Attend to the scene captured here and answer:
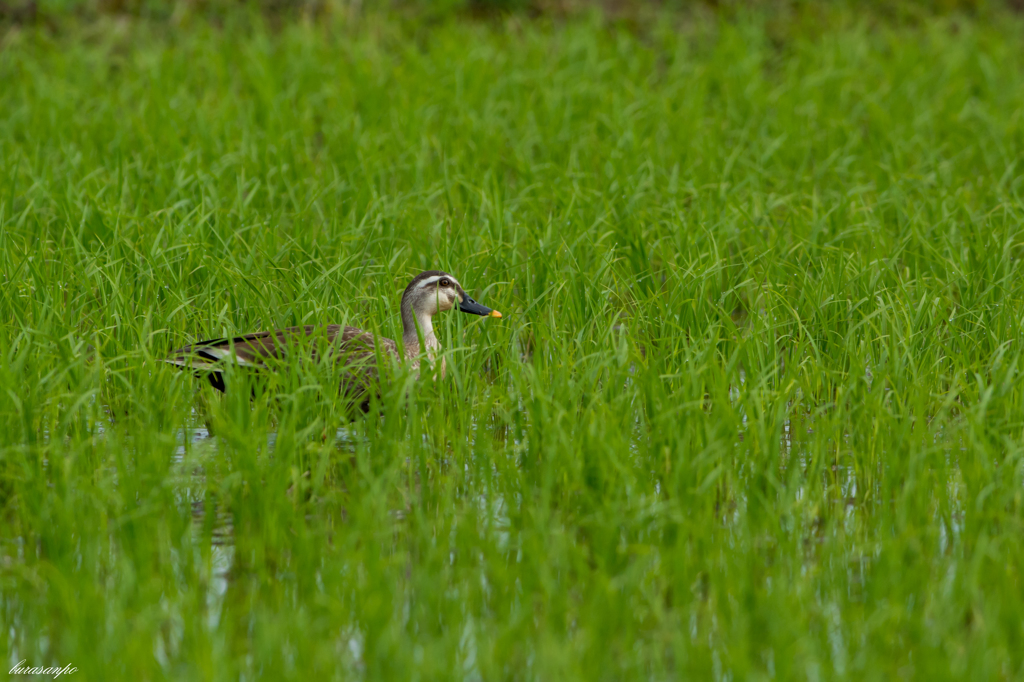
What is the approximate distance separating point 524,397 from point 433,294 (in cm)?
113

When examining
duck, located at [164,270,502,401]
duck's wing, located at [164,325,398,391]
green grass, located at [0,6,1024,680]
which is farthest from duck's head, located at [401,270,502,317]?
duck's wing, located at [164,325,398,391]

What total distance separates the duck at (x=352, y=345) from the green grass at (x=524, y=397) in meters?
0.13

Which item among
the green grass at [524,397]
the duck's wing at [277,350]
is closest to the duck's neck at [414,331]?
the green grass at [524,397]

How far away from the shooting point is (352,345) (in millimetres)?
5094

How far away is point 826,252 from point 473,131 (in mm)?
3129

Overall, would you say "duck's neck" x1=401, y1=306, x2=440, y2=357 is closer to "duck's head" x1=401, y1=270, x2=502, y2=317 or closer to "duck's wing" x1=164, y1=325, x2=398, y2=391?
"duck's head" x1=401, y1=270, x2=502, y2=317

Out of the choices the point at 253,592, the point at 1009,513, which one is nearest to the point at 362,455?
the point at 253,592

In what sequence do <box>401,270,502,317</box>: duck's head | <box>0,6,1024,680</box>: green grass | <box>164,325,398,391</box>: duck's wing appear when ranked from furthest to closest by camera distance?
1. <box>401,270,502,317</box>: duck's head
2. <box>164,325,398,391</box>: duck's wing
3. <box>0,6,1024,680</box>: green grass

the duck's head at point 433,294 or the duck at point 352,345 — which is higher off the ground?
the duck's head at point 433,294

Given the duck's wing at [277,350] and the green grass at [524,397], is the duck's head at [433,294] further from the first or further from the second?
the duck's wing at [277,350]

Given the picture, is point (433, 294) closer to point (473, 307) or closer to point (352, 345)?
point (473, 307)

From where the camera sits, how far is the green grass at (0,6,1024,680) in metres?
3.32

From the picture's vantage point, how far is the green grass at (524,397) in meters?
3.32

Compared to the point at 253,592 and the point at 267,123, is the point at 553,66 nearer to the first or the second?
the point at 267,123
